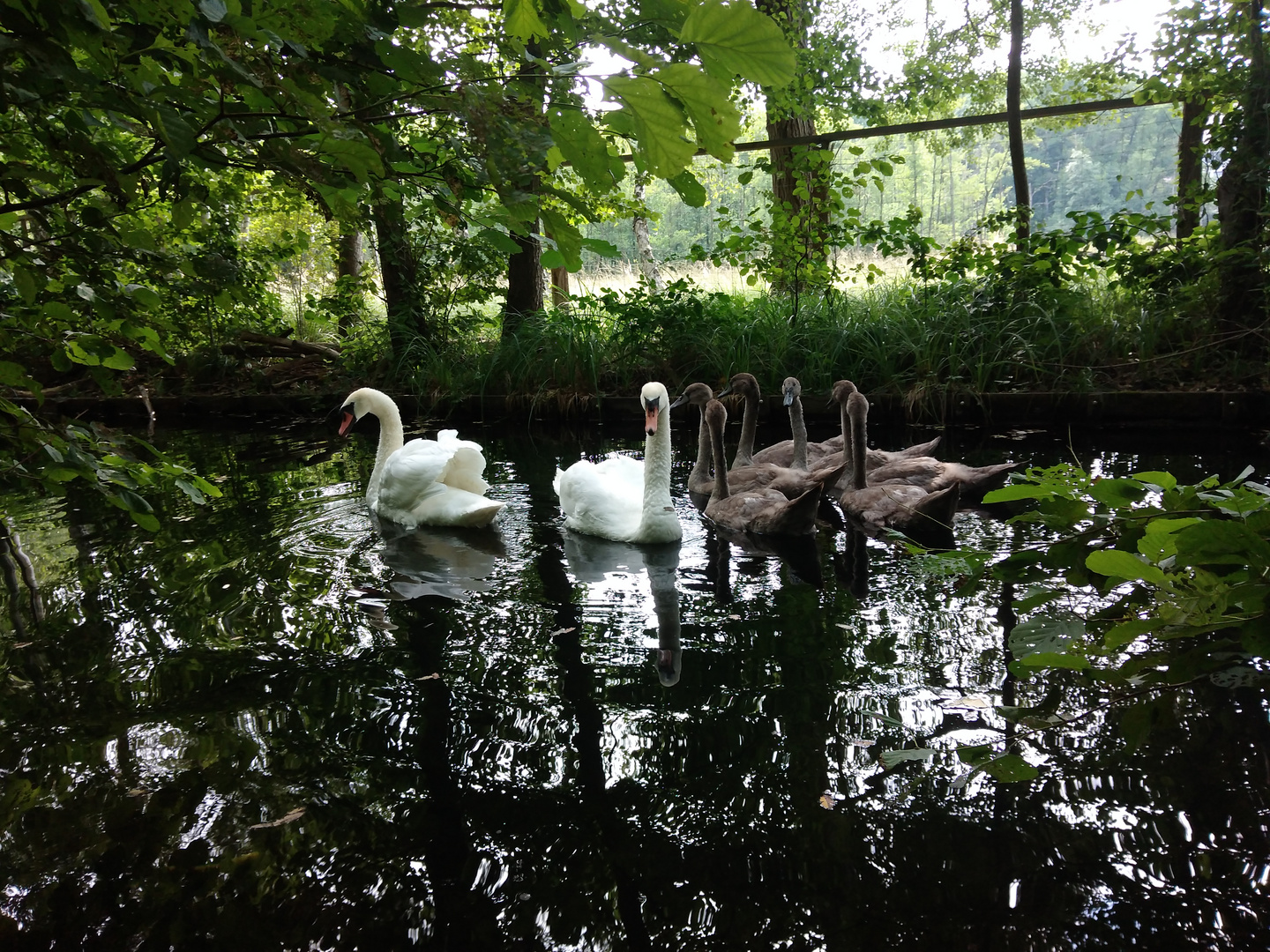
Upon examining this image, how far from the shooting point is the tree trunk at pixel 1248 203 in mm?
7351

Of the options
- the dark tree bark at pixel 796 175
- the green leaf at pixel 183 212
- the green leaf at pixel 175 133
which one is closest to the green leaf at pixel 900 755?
the green leaf at pixel 175 133

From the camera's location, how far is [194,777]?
A: 270 cm

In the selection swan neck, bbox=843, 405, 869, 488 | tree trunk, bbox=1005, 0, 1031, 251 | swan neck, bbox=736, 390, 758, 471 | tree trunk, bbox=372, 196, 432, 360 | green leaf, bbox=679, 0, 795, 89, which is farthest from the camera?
tree trunk, bbox=372, 196, 432, 360

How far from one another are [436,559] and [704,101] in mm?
4574

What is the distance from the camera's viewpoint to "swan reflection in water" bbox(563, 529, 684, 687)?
3.70m

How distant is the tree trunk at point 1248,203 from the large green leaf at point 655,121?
8.45 metres

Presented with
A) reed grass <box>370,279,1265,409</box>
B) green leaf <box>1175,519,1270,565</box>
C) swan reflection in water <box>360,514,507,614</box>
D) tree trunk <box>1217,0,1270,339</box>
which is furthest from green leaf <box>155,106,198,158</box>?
tree trunk <box>1217,0,1270,339</box>

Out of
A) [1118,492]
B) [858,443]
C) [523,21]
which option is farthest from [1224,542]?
[858,443]

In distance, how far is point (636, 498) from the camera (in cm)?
584

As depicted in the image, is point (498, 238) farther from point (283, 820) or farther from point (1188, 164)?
point (1188, 164)

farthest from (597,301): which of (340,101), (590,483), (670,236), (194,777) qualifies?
(670,236)

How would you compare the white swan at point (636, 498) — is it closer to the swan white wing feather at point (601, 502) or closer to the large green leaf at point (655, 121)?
the swan white wing feather at point (601, 502)

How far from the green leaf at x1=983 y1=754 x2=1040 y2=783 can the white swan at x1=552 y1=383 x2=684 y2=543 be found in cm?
416

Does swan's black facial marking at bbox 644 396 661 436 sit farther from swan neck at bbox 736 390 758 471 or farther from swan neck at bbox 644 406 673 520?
swan neck at bbox 736 390 758 471
